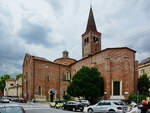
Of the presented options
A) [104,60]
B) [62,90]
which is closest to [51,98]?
[62,90]

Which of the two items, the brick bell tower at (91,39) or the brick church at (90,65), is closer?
the brick church at (90,65)

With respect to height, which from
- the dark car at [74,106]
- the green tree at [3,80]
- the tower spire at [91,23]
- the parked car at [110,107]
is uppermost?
the tower spire at [91,23]

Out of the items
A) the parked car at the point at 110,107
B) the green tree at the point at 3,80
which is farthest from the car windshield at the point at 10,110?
the green tree at the point at 3,80

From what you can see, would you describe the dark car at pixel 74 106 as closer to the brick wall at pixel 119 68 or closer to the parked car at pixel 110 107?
the parked car at pixel 110 107

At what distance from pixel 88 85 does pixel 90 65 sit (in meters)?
9.40

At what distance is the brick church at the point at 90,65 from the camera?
38.3m

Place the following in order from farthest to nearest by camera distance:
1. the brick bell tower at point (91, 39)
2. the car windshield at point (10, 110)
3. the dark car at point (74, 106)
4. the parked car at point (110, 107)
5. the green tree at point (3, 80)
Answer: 1. the green tree at point (3, 80)
2. the brick bell tower at point (91, 39)
3. the dark car at point (74, 106)
4. the parked car at point (110, 107)
5. the car windshield at point (10, 110)

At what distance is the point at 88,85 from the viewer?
127 ft

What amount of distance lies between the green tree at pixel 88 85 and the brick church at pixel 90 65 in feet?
5.13

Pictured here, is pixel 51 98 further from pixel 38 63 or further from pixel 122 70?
pixel 122 70

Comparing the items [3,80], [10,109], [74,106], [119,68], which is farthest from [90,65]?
[3,80]

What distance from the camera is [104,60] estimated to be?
135 ft

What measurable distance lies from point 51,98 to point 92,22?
34.2 meters

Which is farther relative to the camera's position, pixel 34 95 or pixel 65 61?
pixel 65 61
